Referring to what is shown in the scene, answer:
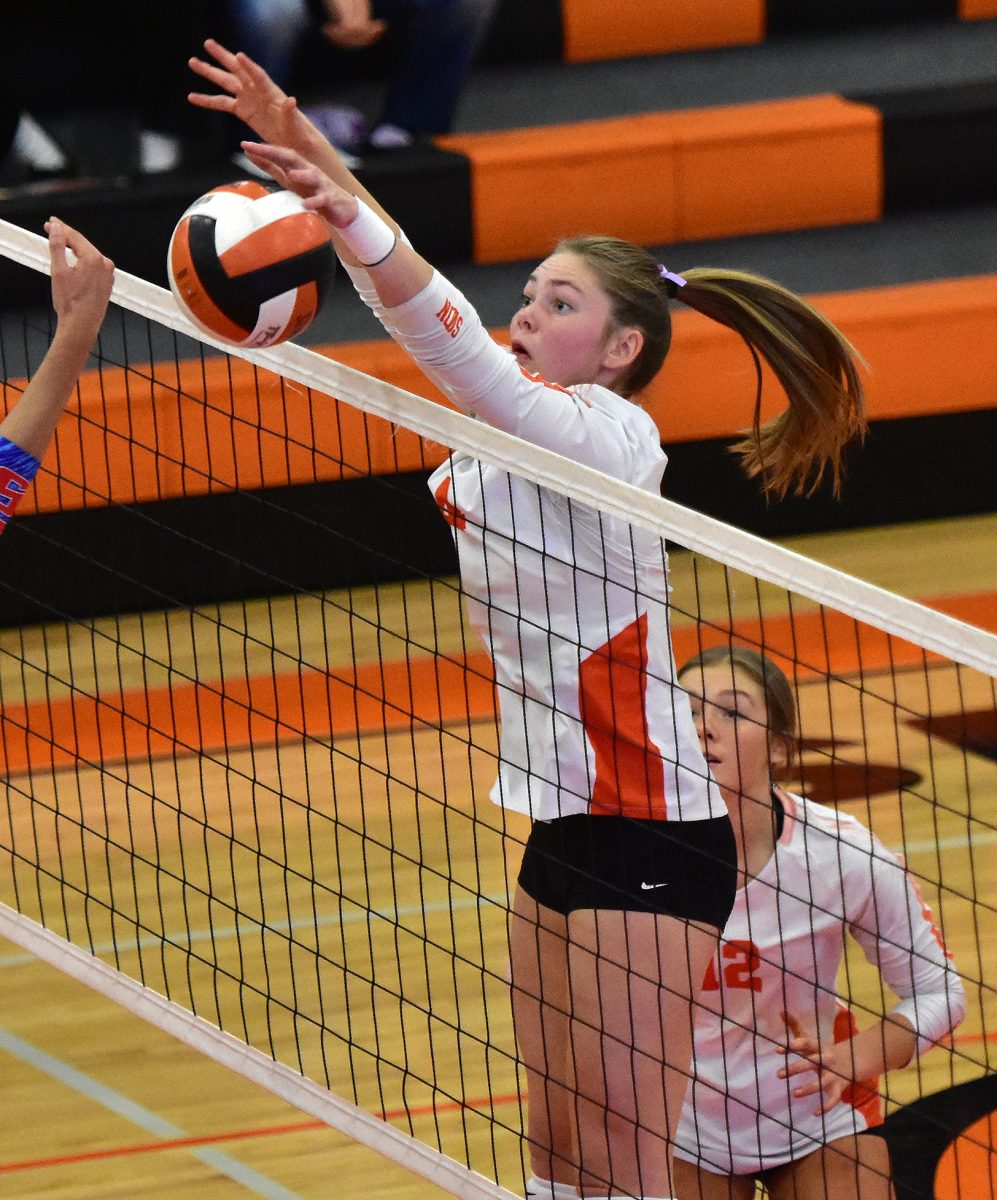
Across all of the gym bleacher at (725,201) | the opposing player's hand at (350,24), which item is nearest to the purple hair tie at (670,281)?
the gym bleacher at (725,201)

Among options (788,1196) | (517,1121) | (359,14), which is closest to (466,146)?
(359,14)

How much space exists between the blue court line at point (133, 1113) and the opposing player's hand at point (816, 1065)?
3.12 ft

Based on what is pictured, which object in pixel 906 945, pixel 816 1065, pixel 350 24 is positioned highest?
pixel 350 24

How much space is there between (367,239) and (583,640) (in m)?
0.58

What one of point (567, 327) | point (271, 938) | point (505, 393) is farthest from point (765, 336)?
point (271, 938)

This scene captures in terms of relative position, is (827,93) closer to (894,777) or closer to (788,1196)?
(894,777)

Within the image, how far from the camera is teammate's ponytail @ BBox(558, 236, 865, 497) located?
9.28ft

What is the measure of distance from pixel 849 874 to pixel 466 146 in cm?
495

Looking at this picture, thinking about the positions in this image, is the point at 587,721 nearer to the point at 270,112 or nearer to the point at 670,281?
the point at 670,281

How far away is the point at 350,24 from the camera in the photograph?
6961 millimetres

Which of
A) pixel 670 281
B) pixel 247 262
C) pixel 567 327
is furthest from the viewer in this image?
pixel 670 281

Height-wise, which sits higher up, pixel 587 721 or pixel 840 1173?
pixel 587 721

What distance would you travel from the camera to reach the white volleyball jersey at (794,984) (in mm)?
2922

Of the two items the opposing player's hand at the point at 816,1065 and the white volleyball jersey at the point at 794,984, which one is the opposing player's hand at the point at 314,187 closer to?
the white volleyball jersey at the point at 794,984
